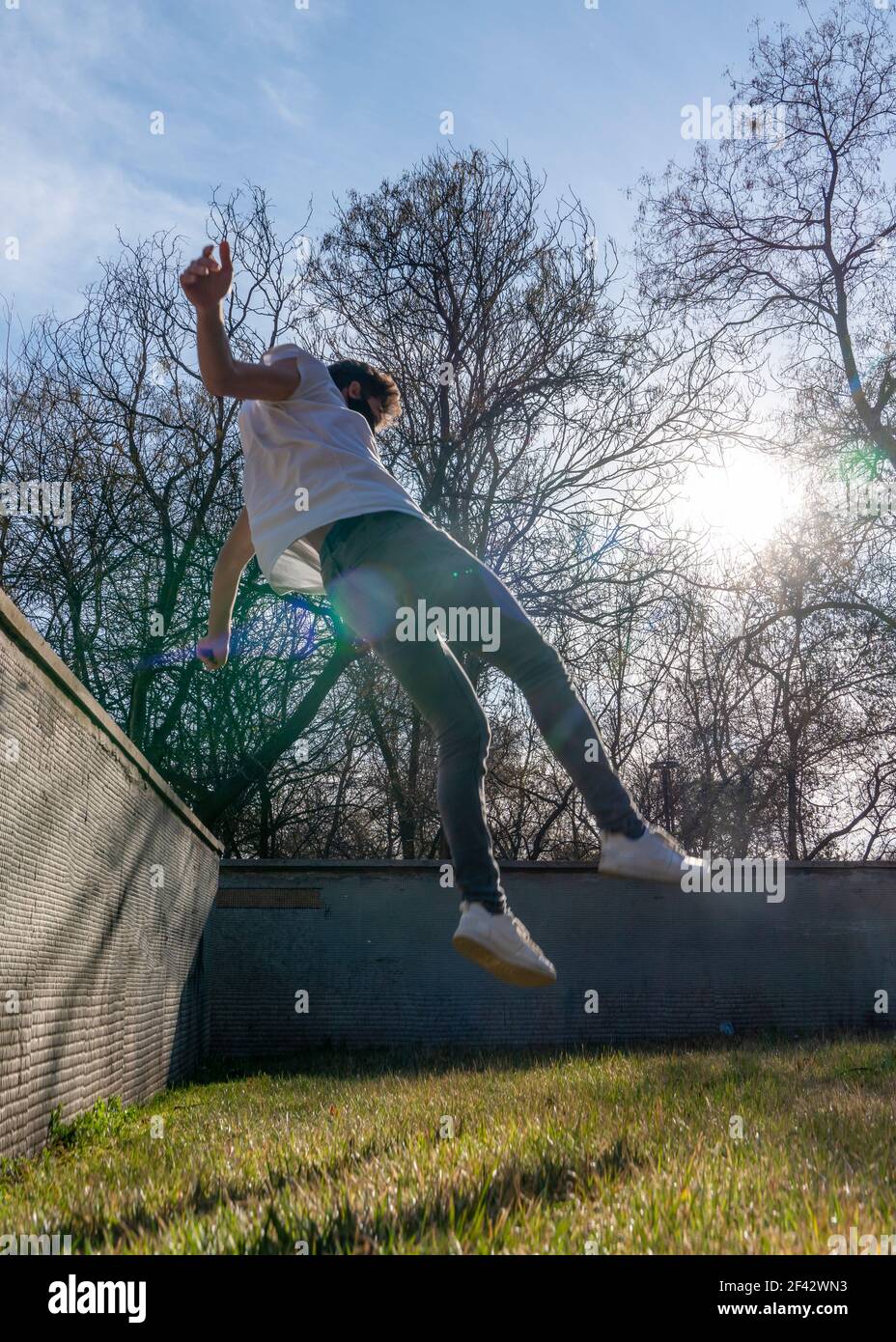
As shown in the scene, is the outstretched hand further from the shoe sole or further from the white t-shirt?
the shoe sole

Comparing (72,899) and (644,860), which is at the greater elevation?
(644,860)

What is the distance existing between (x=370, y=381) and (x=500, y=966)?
2.09 m

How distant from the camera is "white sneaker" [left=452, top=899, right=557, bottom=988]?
3.12 m

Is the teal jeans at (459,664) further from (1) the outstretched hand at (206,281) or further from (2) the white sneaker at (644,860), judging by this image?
(1) the outstretched hand at (206,281)

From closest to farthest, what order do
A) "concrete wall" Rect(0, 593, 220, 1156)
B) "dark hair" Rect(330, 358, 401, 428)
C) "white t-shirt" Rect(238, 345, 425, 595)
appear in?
1. "white t-shirt" Rect(238, 345, 425, 595)
2. "dark hair" Rect(330, 358, 401, 428)
3. "concrete wall" Rect(0, 593, 220, 1156)

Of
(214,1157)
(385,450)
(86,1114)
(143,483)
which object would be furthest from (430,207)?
(214,1157)

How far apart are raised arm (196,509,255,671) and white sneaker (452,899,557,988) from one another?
1490 millimetres

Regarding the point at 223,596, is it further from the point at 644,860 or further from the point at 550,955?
the point at 550,955

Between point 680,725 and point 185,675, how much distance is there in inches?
378

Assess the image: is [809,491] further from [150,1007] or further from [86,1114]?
[86,1114]

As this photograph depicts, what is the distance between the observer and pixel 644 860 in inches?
125

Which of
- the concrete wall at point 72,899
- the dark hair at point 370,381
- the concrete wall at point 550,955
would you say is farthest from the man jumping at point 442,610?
the concrete wall at point 550,955

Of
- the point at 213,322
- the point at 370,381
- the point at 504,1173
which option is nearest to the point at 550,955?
the point at 504,1173

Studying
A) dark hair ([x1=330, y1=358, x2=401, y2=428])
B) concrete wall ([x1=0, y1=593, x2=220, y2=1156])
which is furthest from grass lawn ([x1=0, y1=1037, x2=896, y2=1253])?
dark hair ([x1=330, y1=358, x2=401, y2=428])
